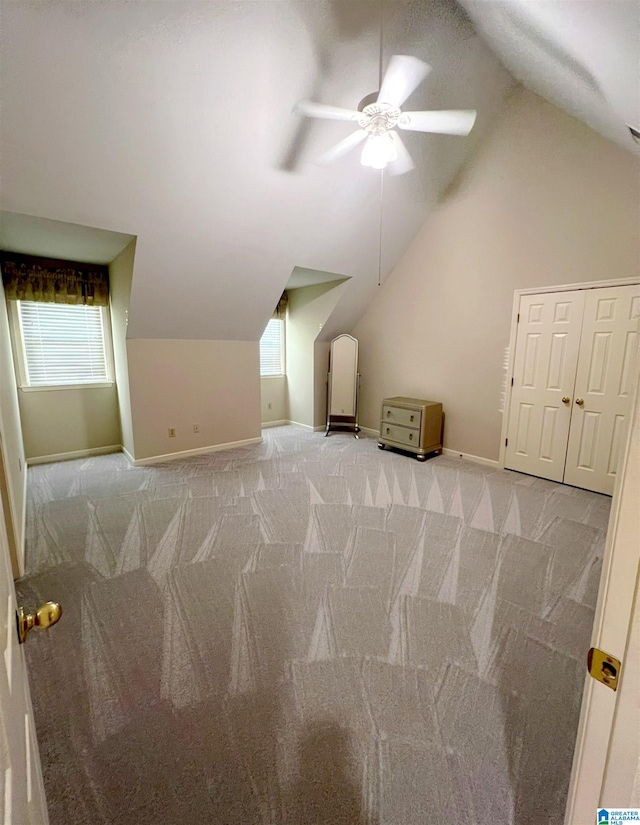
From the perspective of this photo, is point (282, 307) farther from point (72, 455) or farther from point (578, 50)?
point (578, 50)

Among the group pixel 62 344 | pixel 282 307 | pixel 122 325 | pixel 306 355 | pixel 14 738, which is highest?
pixel 282 307

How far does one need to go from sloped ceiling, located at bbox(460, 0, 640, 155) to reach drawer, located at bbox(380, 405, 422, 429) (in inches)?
112

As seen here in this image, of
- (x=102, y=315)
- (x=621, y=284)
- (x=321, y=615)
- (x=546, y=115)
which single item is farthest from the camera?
(x=102, y=315)

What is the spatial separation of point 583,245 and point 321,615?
377 centimetres

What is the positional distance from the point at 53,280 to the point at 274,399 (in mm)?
3262

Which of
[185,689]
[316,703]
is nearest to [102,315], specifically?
[185,689]

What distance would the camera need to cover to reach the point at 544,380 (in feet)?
12.0

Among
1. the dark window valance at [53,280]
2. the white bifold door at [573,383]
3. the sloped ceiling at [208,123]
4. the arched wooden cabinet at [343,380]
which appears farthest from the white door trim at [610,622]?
the dark window valance at [53,280]

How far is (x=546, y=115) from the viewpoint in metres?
3.35

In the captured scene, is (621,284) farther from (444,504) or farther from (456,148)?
(444,504)

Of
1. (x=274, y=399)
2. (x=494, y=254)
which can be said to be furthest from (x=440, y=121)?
(x=274, y=399)

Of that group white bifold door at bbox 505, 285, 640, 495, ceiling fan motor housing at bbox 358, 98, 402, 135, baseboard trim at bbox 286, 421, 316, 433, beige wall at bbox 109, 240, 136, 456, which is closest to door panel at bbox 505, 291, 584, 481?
white bifold door at bbox 505, 285, 640, 495

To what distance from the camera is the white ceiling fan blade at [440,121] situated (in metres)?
2.19

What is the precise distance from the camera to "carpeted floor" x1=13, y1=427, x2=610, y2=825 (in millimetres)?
1151
